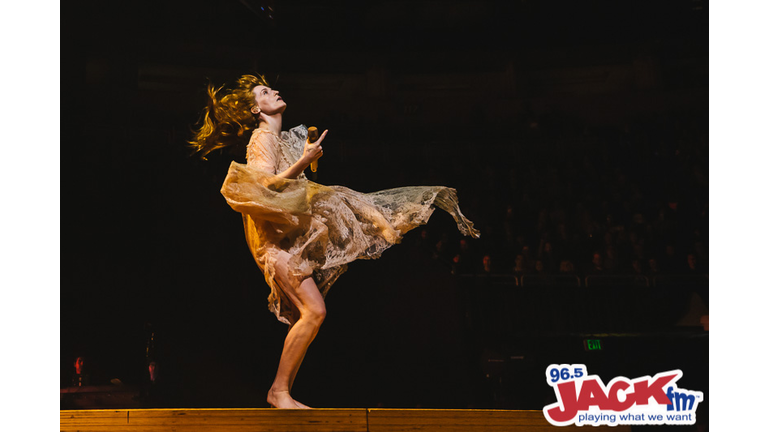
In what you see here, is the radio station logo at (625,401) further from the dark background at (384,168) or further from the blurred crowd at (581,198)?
the blurred crowd at (581,198)

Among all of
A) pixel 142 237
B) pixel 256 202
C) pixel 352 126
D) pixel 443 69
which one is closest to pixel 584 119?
pixel 443 69

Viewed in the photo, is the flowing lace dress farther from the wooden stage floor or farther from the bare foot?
the wooden stage floor

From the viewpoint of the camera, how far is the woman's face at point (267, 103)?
319cm

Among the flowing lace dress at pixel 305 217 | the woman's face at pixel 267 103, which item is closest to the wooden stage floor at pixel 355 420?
the flowing lace dress at pixel 305 217

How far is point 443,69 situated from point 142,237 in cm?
386

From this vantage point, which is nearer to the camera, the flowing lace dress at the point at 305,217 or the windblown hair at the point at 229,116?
the flowing lace dress at the point at 305,217

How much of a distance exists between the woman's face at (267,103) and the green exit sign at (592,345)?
99.8 inches

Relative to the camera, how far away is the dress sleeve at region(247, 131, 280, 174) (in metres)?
2.99

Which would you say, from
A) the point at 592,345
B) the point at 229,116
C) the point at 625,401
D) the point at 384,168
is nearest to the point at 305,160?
the point at 229,116

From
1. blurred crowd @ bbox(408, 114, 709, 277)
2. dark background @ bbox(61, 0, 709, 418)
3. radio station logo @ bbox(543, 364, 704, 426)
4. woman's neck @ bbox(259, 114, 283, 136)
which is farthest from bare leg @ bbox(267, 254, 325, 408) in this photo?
blurred crowd @ bbox(408, 114, 709, 277)

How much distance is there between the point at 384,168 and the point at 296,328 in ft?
11.1

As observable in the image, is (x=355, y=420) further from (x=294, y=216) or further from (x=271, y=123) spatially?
(x=271, y=123)

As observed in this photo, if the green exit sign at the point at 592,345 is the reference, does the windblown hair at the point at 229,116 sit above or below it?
above

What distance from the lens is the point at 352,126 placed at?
21.0 feet
